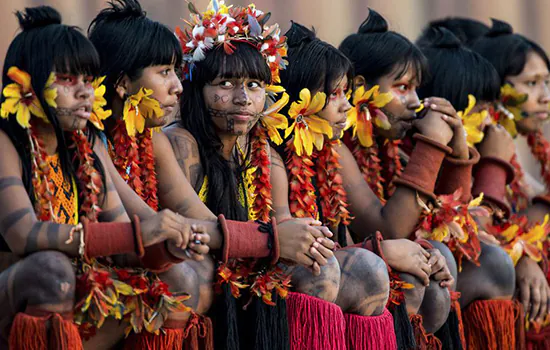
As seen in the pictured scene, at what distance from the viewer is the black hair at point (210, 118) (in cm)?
330

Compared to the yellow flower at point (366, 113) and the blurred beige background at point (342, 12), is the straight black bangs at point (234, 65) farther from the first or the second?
the blurred beige background at point (342, 12)

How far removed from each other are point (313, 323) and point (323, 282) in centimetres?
12

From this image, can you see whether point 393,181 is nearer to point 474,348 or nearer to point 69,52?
point 474,348

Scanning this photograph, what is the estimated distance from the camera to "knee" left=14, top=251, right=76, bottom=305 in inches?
99.7

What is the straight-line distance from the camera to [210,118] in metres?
3.35

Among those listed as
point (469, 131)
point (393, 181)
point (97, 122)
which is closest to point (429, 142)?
point (393, 181)

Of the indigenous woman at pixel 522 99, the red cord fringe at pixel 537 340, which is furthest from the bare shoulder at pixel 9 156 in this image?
the indigenous woman at pixel 522 99

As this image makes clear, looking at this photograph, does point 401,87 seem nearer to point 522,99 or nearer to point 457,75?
point 457,75

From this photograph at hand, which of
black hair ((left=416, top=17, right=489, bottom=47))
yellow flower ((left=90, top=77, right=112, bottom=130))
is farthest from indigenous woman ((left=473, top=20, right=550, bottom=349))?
yellow flower ((left=90, top=77, right=112, bottom=130))

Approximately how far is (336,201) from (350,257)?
423 mm

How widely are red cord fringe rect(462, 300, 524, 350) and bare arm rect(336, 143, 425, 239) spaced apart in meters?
0.40

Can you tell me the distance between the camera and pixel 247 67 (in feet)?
10.9

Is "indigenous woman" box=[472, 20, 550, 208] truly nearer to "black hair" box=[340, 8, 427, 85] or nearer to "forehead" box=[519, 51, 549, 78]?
"forehead" box=[519, 51, 549, 78]

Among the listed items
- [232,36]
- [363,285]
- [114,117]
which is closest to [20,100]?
[114,117]
